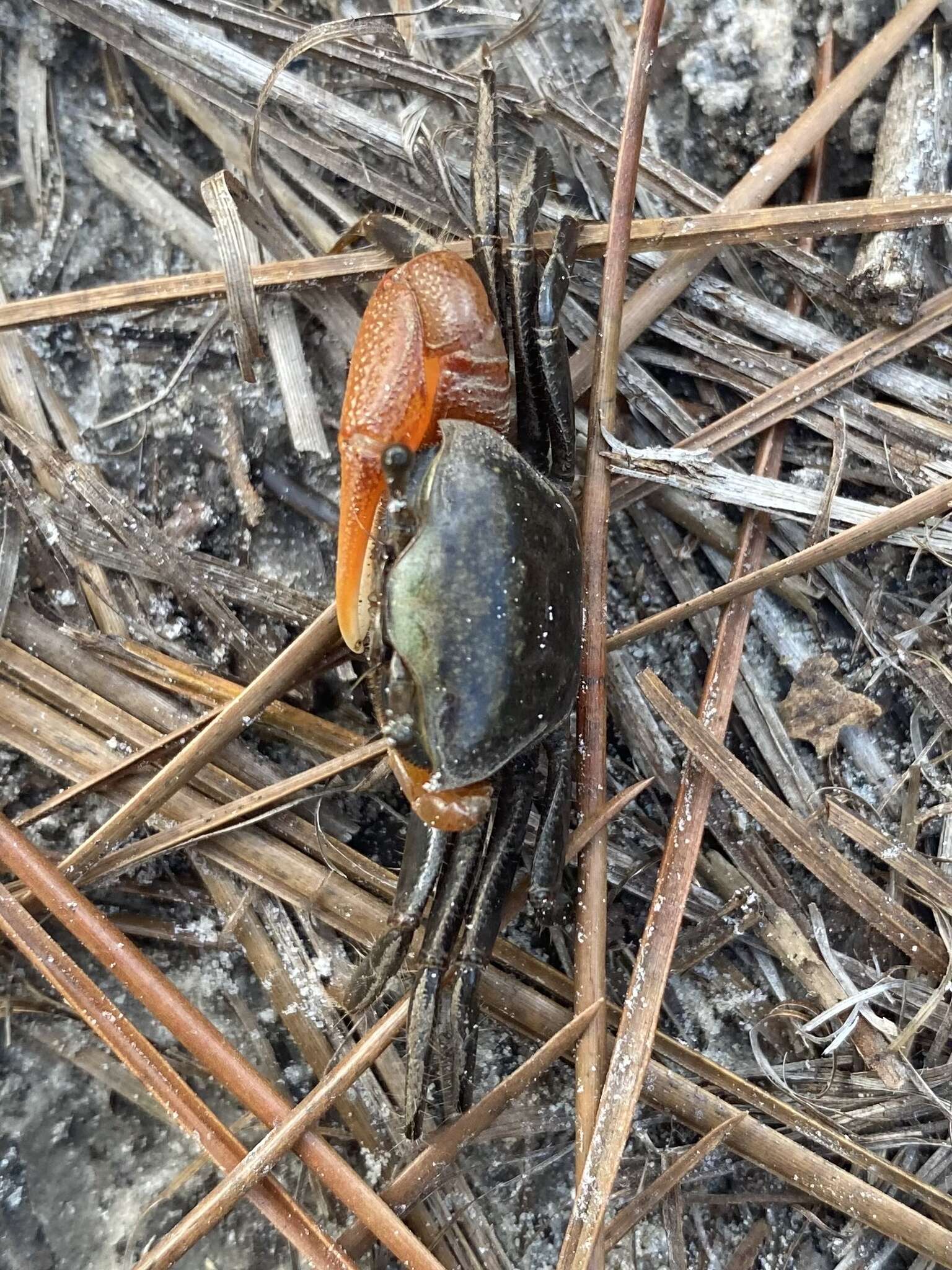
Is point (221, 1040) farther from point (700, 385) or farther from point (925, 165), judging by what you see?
point (925, 165)

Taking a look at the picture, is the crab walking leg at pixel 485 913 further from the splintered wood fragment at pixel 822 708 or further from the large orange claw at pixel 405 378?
the splintered wood fragment at pixel 822 708

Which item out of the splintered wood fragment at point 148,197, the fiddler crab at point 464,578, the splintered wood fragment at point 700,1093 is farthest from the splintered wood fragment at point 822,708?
the splintered wood fragment at point 148,197

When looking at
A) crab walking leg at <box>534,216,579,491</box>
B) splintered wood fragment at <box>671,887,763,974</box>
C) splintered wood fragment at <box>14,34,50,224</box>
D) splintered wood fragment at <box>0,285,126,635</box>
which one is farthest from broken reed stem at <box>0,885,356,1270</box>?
splintered wood fragment at <box>14,34,50,224</box>

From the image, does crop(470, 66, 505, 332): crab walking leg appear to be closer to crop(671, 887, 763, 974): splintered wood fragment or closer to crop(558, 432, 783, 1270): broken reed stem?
crop(558, 432, 783, 1270): broken reed stem

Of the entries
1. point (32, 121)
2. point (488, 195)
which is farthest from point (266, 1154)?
point (32, 121)

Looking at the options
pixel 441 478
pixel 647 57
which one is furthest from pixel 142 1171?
pixel 647 57

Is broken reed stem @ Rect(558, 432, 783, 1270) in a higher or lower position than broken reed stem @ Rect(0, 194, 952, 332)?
lower
